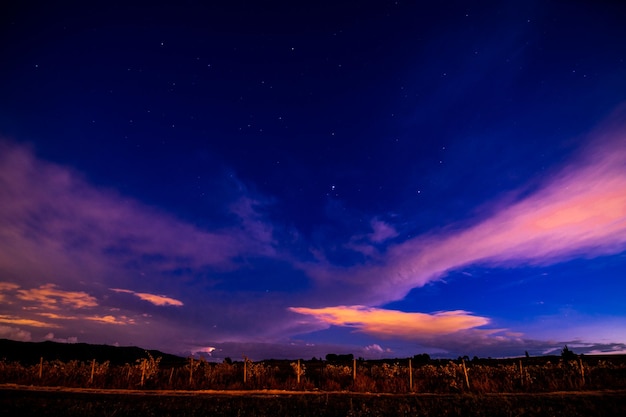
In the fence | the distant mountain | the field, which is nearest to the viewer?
the field

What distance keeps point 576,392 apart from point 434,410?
14.1m

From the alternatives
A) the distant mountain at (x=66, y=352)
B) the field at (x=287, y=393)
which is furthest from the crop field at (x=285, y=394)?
the distant mountain at (x=66, y=352)

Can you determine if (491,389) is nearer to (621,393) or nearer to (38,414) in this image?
(621,393)

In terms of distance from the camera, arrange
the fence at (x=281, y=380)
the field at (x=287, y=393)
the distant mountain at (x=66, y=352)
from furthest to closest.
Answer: the distant mountain at (x=66, y=352) → the fence at (x=281, y=380) → the field at (x=287, y=393)

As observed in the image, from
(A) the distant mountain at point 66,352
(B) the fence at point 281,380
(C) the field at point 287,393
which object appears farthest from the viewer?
(A) the distant mountain at point 66,352

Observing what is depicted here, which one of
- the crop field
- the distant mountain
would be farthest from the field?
the distant mountain

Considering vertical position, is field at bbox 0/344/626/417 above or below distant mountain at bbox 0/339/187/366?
above

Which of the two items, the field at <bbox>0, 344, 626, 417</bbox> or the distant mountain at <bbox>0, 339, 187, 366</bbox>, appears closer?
the field at <bbox>0, 344, 626, 417</bbox>

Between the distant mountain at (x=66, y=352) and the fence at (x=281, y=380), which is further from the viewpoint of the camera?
the distant mountain at (x=66, y=352)

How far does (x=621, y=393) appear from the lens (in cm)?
2327

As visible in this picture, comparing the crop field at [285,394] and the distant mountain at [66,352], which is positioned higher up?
the crop field at [285,394]

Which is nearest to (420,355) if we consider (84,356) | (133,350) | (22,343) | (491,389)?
(491,389)

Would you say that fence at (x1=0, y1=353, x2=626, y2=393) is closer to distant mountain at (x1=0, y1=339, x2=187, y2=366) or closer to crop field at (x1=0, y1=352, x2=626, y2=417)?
crop field at (x1=0, y1=352, x2=626, y2=417)

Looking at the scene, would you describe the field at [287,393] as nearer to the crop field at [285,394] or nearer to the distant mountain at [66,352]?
the crop field at [285,394]
